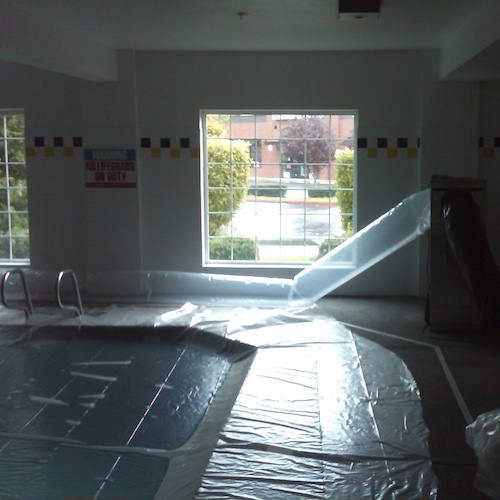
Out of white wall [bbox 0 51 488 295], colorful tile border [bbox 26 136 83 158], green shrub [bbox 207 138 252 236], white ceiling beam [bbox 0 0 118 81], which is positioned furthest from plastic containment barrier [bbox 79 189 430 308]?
white ceiling beam [bbox 0 0 118 81]

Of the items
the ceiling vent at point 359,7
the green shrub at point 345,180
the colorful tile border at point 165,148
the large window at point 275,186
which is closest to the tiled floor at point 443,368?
the large window at point 275,186

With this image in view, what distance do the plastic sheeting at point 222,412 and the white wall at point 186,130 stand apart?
1325 mm

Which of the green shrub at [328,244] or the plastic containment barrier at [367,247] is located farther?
the green shrub at [328,244]

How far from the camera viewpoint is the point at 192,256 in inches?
286

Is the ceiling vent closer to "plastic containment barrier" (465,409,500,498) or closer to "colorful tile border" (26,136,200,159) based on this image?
"colorful tile border" (26,136,200,159)

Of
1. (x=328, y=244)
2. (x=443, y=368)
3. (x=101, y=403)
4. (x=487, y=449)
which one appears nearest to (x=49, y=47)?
(x=101, y=403)

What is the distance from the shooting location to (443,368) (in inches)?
190

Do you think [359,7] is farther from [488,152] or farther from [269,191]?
[269,191]

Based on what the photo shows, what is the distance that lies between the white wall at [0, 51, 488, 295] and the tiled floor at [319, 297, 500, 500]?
2.37 feet

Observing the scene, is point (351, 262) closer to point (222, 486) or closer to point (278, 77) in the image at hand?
point (278, 77)

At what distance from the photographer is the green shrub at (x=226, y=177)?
738 cm

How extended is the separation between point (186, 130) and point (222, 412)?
3.74m

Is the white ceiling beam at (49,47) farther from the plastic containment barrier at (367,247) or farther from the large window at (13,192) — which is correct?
the plastic containment barrier at (367,247)

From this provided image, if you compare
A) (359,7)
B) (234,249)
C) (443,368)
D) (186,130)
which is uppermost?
(359,7)
